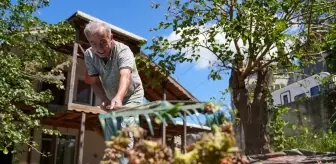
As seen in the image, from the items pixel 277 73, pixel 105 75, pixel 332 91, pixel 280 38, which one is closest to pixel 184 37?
pixel 280 38

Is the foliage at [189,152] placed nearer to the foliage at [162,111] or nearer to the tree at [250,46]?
the foliage at [162,111]

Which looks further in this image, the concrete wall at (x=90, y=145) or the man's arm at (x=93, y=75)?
the concrete wall at (x=90, y=145)

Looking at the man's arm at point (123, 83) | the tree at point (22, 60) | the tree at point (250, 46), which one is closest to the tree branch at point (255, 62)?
the tree at point (250, 46)

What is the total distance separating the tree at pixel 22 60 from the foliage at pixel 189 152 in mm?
6438

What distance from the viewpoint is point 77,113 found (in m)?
11.2

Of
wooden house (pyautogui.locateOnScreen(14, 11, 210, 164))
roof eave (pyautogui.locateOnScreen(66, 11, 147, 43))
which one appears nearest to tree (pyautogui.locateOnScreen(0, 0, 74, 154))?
roof eave (pyautogui.locateOnScreen(66, 11, 147, 43))

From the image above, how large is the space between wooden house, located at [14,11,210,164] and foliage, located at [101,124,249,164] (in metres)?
9.42

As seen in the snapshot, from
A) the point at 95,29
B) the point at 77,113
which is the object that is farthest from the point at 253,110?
the point at 95,29

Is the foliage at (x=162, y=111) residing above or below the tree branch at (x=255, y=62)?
below

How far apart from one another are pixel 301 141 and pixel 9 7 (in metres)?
12.5

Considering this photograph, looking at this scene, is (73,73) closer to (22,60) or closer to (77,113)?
(77,113)

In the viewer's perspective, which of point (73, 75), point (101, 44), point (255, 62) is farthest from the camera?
point (73, 75)

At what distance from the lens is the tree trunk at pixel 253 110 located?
959 centimetres

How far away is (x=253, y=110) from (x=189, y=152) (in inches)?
357
